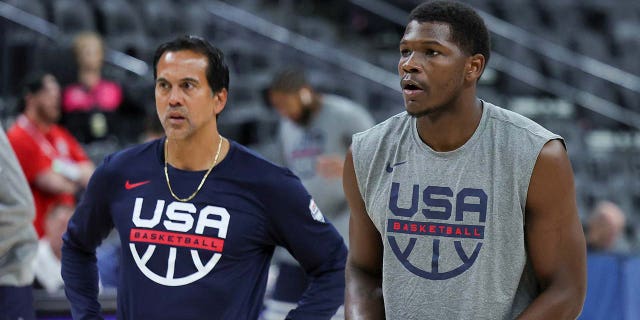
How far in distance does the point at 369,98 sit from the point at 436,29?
796 cm

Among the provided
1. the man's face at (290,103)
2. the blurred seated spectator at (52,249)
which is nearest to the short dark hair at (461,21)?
the man's face at (290,103)

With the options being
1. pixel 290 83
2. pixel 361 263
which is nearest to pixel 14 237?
pixel 361 263

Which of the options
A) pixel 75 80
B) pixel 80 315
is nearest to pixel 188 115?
pixel 80 315

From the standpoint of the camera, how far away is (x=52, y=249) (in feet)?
21.0

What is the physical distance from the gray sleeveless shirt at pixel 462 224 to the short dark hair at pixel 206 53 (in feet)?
2.63

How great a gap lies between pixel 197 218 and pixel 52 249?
3.54 m

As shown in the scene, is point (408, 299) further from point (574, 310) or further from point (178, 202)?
point (178, 202)

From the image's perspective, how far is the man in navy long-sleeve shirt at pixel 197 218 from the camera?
3113 mm

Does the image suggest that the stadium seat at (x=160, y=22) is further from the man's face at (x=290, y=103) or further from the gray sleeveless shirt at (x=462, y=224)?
the gray sleeveless shirt at (x=462, y=224)

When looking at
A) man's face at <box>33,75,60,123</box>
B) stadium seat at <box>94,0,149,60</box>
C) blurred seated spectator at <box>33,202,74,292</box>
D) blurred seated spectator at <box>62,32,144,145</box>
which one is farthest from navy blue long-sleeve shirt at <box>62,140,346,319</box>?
stadium seat at <box>94,0,149,60</box>

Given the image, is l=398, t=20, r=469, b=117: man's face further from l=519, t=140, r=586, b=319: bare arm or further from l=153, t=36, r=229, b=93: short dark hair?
l=153, t=36, r=229, b=93: short dark hair

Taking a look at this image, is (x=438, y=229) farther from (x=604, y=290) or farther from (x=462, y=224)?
(x=604, y=290)

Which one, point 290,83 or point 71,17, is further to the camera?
point 71,17

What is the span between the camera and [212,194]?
3197 mm
